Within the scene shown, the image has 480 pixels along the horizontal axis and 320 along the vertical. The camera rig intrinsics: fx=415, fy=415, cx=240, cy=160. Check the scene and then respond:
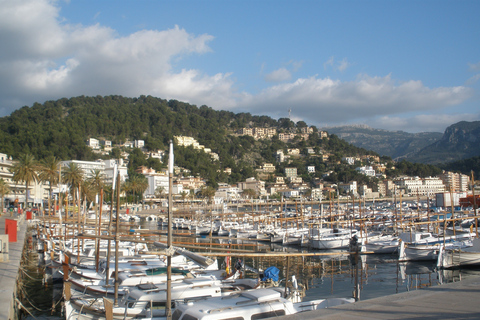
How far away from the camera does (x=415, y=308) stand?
7801 mm

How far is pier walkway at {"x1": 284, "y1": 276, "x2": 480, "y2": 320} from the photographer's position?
24.0 feet

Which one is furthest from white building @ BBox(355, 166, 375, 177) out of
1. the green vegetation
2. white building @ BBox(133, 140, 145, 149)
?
white building @ BBox(133, 140, 145, 149)

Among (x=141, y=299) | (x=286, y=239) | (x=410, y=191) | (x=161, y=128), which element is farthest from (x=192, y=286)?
(x=161, y=128)

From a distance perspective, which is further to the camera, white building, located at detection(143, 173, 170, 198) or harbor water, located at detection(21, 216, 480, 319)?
white building, located at detection(143, 173, 170, 198)

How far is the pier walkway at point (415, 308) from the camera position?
7.30 m

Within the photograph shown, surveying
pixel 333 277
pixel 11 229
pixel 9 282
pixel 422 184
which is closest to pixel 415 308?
pixel 9 282

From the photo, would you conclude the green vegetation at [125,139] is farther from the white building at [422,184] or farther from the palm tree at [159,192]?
the white building at [422,184]

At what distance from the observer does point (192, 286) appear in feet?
43.3

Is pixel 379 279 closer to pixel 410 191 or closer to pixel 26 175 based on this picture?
pixel 26 175

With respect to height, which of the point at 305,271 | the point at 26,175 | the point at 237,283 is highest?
the point at 26,175

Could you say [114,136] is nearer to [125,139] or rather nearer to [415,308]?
[125,139]

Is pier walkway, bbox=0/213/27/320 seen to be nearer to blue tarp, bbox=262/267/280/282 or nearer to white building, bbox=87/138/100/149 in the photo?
blue tarp, bbox=262/267/280/282

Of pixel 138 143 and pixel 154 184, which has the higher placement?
pixel 138 143

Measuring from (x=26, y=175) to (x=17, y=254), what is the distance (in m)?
34.1
